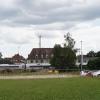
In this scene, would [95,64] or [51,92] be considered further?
[95,64]

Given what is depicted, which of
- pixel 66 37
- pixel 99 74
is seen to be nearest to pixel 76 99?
pixel 99 74

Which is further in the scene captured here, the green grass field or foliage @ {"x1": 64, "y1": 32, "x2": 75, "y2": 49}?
foliage @ {"x1": 64, "y1": 32, "x2": 75, "y2": 49}

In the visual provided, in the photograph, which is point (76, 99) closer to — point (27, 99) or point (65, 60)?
point (27, 99)

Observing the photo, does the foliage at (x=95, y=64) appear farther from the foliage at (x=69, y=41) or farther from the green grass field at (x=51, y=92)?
the green grass field at (x=51, y=92)

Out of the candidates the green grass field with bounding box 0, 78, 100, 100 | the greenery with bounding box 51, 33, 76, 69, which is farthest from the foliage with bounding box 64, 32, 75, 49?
the green grass field with bounding box 0, 78, 100, 100

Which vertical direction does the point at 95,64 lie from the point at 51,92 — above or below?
above

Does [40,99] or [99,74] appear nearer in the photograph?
[40,99]

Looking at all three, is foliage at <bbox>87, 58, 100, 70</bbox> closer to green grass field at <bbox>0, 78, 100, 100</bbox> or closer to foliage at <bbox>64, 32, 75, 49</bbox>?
foliage at <bbox>64, 32, 75, 49</bbox>

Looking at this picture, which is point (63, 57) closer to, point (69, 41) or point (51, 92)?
point (69, 41)

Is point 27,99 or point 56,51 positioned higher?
point 56,51

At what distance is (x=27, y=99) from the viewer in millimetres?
21141

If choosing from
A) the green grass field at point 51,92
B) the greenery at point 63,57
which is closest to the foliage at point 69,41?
the greenery at point 63,57

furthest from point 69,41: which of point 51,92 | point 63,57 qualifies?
point 51,92

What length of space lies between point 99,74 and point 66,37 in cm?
6697
